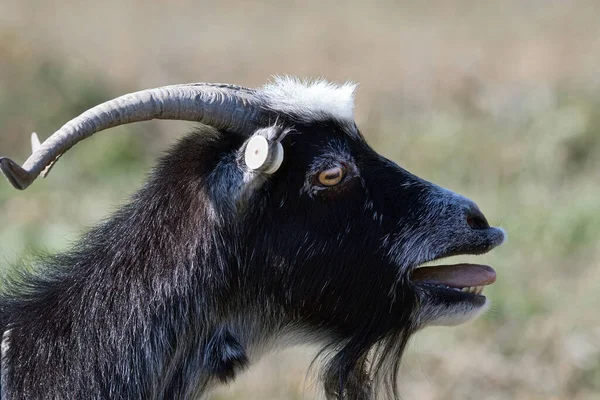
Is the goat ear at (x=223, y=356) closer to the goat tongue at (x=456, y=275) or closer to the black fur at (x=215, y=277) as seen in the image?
the black fur at (x=215, y=277)

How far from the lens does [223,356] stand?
133 inches

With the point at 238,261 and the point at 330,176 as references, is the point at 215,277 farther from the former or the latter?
the point at 330,176

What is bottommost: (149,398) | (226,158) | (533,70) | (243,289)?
(149,398)

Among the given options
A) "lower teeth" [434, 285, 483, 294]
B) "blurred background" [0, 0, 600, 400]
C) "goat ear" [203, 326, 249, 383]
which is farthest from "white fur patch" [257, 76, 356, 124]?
"blurred background" [0, 0, 600, 400]

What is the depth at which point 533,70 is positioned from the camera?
1207 centimetres

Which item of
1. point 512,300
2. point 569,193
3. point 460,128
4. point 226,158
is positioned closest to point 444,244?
point 226,158

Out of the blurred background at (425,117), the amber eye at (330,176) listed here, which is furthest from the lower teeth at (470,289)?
the blurred background at (425,117)

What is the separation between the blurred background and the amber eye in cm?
228

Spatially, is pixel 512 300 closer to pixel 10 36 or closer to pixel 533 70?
pixel 533 70

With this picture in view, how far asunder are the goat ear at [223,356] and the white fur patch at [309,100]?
2.74 feet

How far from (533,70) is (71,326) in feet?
32.1

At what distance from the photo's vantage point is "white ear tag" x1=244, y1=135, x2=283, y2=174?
3230mm

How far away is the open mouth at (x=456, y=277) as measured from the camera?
3.62m

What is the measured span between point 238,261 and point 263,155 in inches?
16.0
